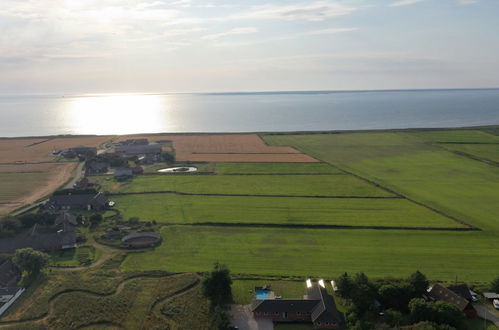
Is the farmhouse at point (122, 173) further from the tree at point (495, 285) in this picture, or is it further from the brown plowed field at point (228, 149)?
the tree at point (495, 285)

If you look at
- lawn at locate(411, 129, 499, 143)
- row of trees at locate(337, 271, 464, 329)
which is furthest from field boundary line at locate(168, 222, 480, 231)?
lawn at locate(411, 129, 499, 143)

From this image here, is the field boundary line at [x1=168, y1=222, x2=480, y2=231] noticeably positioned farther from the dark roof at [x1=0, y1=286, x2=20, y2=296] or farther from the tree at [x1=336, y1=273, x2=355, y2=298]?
the dark roof at [x1=0, y1=286, x2=20, y2=296]

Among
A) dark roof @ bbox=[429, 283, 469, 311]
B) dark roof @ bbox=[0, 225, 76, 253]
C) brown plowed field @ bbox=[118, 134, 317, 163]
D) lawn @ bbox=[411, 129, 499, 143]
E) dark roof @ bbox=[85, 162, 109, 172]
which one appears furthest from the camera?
lawn @ bbox=[411, 129, 499, 143]

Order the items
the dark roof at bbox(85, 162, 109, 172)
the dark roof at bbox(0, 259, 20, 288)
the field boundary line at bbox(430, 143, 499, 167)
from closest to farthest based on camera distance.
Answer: the dark roof at bbox(0, 259, 20, 288)
the dark roof at bbox(85, 162, 109, 172)
the field boundary line at bbox(430, 143, 499, 167)

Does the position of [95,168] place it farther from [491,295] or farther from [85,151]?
[491,295]

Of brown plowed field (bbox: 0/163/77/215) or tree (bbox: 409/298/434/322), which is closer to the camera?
tree (bbox: 409/298/434/322)

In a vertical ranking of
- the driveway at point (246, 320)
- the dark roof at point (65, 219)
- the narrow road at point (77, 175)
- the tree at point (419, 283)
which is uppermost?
the narrow road at point (77, 175)

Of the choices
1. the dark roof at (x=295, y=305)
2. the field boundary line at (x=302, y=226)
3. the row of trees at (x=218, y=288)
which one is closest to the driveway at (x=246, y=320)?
the dark roof at (x=295, y=305)
